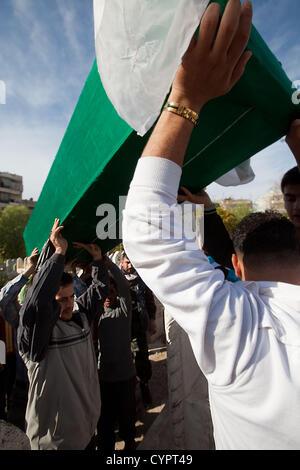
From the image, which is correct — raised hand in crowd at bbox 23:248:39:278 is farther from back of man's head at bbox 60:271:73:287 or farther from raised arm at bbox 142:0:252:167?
raised arm at bbox 142:0:252:167

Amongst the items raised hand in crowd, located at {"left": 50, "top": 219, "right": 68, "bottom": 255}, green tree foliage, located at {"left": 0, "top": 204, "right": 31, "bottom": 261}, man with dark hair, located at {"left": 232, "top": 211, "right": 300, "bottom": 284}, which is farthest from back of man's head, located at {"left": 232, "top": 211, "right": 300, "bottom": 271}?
green tree foliage, located at {"left": 0, "top": 204, "right": 31, "bottom": 261}

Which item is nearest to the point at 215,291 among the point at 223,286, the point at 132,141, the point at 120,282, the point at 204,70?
the point at 223,286

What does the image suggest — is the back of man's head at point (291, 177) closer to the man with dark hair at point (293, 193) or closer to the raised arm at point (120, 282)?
the man with dark hair at point (293, 193)

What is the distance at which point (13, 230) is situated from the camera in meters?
31.7

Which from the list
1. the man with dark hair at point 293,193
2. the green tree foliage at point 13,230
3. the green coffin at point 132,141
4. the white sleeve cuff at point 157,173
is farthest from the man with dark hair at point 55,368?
the green tree foliage at point 13,230

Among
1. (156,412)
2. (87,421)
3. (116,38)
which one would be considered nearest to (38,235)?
(87,421)

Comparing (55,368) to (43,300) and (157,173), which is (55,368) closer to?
(43,300)

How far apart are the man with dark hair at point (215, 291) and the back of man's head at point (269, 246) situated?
0.16 meters

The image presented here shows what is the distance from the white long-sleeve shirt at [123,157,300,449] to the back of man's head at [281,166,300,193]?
3.37 feet

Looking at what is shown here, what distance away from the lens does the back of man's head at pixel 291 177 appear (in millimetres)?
1455

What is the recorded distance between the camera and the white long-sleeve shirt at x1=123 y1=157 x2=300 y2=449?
0.59 meters

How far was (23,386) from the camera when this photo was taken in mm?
2121

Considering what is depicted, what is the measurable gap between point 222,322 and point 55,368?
1.59 metres

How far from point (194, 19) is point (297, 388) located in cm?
85
